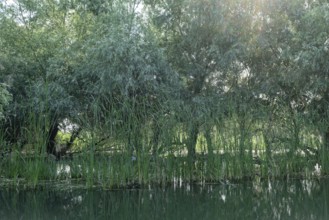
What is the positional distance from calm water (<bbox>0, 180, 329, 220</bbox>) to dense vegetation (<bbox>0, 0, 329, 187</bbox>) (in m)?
0.33

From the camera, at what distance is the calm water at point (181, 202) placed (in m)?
6.18

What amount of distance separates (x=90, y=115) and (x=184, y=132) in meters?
2.80

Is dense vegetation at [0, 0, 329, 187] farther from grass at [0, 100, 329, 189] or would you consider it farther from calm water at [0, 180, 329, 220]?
calm water at [0, 180, 329, 220]

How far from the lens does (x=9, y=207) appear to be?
664cm

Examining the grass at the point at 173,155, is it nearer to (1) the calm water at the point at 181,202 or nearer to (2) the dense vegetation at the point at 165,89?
(2) the dense vegetation at the point at 165,89

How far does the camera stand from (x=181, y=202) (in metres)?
6.87

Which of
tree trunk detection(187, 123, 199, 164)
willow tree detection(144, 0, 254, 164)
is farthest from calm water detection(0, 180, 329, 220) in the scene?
willow tree detection(144, 0, 254, 164)

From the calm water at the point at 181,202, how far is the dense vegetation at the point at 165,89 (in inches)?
13.1

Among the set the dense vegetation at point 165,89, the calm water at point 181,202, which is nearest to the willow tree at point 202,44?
Answer: the dense vegetation at point 165,89

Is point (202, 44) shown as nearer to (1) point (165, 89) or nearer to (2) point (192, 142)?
(1) point (165, 89)

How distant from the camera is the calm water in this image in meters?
6.18

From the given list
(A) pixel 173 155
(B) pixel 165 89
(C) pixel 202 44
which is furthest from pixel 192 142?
(C) pixel 202 44

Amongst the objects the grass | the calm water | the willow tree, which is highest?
the willow tree

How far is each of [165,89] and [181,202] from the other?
3.28 m
